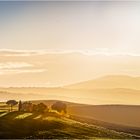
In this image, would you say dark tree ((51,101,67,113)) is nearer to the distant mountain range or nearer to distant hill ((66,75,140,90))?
the distant mountain range

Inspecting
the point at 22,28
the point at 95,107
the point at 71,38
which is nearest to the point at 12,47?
the point at 22,28

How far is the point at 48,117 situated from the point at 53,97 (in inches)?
30.4

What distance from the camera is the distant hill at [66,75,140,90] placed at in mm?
18500

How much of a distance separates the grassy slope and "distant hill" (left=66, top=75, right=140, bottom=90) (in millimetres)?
1347

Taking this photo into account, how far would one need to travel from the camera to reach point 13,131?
59.8 ft

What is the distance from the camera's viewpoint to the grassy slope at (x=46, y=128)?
18.0 m

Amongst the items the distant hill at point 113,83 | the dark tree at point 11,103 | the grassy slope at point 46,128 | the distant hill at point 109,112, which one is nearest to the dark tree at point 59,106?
the distant hill at point 109,112

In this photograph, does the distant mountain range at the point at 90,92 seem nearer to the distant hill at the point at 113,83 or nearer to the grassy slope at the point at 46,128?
the distant hill at the point at 113,83

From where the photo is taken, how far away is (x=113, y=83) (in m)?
19.4

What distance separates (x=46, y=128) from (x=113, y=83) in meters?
3.12

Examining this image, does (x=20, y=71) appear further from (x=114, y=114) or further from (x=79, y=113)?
(x=114, y=114)

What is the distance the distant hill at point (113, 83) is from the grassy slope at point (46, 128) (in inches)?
53.0

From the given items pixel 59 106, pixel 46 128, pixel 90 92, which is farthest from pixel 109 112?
pixel 46 128

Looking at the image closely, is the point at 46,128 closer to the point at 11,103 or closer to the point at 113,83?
the point at 11,103
